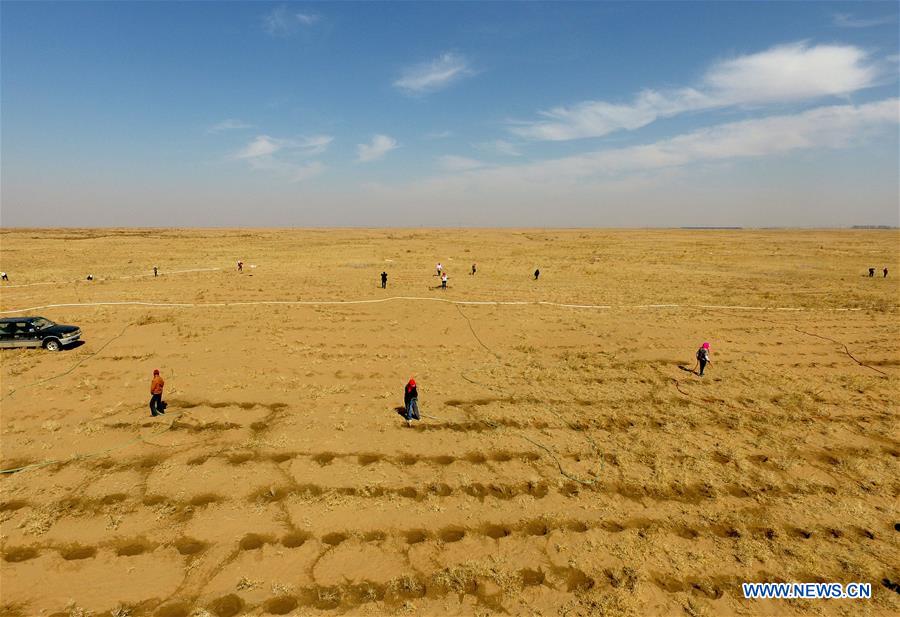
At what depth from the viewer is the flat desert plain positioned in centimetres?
755

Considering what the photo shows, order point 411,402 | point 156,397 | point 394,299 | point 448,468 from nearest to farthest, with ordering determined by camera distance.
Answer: point 448,468, point 411,402, point 156,397, point 394,299

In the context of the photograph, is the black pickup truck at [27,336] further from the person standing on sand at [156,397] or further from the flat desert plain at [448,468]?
the person standing on sand at [156,397]

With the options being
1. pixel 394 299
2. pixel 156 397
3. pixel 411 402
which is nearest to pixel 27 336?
pixel 156 397

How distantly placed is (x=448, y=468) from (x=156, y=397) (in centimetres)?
968

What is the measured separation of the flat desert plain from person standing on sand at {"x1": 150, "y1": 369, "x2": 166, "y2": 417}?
470mm

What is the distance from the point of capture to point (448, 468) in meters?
10.8

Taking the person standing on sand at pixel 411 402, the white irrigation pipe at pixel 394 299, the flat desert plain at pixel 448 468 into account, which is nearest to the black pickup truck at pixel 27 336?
the flat desert plain at pixel 448 468

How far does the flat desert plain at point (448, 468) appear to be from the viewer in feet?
24.8

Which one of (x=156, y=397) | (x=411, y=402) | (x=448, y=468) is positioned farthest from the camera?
(x=156, y=397)

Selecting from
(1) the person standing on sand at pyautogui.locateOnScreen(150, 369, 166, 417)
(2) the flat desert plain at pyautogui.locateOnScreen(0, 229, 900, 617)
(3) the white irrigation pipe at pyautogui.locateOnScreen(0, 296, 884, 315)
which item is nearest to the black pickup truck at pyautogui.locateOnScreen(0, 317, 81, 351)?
(2) the flat desert plain at pyautogui.locateOnScreen(0, 229, 900, 617)

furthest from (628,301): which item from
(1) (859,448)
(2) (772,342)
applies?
(1) (859,448)

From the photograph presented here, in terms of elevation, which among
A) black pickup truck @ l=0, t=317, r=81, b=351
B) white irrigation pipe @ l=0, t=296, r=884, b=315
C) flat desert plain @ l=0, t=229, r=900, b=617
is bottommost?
flat desert plain @ l=0, t=229, r=900, b=617

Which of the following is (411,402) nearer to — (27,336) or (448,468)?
(448,468)

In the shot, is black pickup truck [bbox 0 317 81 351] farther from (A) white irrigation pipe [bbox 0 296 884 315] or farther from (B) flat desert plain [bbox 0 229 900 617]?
(A) white irrigation pipe [bbox 0 296 884 315]
